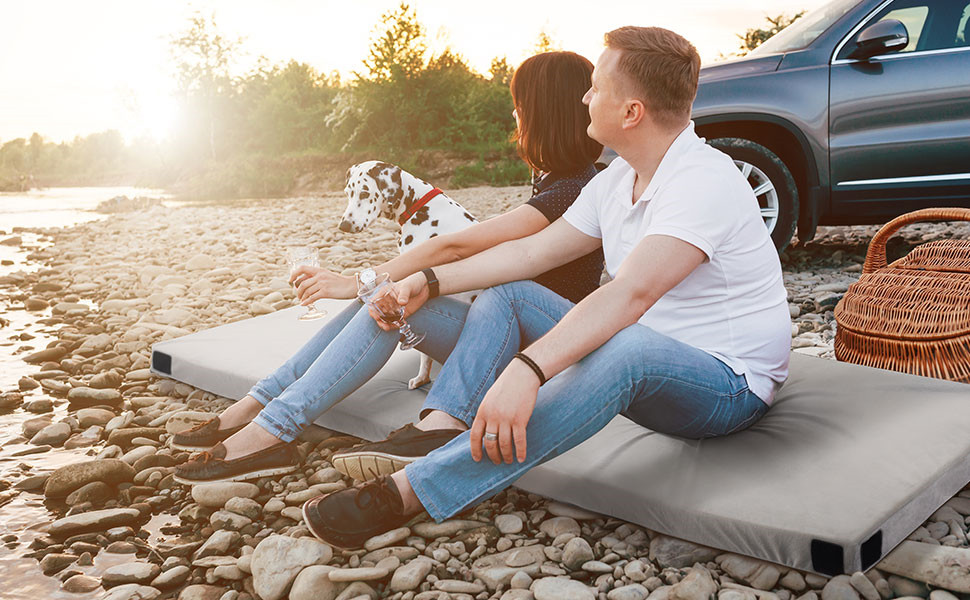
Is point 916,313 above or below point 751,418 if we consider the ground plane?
above

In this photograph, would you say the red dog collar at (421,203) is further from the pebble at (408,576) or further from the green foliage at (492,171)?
the green foliage at (492,171)

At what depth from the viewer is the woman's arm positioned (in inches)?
116

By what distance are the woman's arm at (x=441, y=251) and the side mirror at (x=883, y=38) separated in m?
3.20

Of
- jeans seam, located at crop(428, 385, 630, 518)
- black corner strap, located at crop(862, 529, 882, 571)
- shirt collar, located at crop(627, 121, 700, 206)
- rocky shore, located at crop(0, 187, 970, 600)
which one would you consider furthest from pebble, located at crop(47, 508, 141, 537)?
black corner strap, located at crop(862, 529, 882, 571)

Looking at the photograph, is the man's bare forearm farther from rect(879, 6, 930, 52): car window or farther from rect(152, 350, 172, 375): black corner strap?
rect(879, 6, 930, 52): car window

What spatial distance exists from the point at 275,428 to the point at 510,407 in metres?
1.16

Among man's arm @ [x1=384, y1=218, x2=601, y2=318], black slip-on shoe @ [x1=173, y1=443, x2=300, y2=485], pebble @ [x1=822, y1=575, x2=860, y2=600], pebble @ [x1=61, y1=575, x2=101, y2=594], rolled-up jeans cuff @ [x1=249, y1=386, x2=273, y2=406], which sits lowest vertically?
pebble @ [x1=61, y1=575, x2=101, y2=594]

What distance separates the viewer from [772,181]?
17.9 feet

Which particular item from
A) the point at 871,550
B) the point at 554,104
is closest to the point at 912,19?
the point at 554,104

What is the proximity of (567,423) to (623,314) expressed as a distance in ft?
1.04

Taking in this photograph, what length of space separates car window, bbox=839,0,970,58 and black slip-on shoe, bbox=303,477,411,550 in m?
4.45

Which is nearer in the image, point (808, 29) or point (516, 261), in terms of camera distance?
point (516, 261)

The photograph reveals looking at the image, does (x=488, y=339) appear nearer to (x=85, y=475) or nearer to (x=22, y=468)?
(x=85, y=475)

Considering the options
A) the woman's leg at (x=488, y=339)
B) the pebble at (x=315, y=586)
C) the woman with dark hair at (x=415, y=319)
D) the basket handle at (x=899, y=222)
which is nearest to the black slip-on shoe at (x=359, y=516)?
the pebble at (x=315, y=586)
